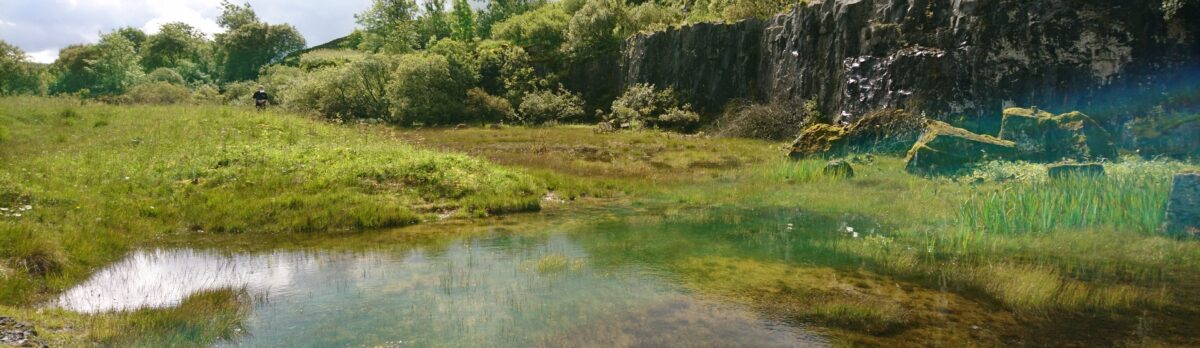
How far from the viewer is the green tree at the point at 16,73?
179 ft

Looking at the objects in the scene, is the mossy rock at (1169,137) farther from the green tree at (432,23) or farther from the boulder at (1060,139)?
the green tree at (432,23)

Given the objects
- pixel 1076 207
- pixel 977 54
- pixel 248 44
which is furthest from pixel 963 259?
pixel 248 44

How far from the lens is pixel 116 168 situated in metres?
17.3

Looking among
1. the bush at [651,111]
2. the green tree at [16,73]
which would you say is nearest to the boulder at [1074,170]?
the bush at [651,111]

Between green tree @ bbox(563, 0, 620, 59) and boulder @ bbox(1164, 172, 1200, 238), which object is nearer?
boulder @ bbox(1164, 172, 1200, 238)

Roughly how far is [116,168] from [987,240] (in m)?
23.2

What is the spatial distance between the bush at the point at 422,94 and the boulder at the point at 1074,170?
51.0m

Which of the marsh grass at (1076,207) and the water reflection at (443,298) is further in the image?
the marsh grass at (1076,207)

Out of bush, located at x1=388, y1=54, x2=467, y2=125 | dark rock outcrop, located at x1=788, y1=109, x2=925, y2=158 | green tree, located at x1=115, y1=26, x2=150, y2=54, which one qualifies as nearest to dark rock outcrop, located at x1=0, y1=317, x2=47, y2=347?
dark rock outcrop, located at x1=788, y1=109, x2=925, y2=158

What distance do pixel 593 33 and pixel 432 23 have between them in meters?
47.9

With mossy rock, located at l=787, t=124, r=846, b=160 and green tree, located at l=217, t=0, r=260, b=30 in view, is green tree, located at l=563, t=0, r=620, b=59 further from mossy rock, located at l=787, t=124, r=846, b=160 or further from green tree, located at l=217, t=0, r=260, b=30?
green tree, located at l=217, t=0, r=260, b=30

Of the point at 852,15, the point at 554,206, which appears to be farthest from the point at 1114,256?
the point at 852,15

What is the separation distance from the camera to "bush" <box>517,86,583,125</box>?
59.4 meters

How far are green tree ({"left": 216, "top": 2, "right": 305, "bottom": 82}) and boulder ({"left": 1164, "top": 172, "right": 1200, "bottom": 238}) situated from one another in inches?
4613
